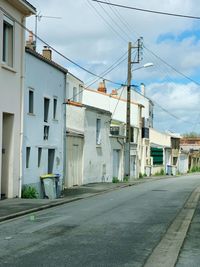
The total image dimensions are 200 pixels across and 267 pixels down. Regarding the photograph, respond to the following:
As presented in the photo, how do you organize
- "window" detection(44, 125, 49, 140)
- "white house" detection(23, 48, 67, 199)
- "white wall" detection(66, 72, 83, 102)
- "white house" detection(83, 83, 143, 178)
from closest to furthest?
1. "white house" detection(23, 48, 67, 199)
2. "window" detection(44, 125, 49, 140)
3. "white wall" detection(66, 72, 83, 102)
4. "white house" detection(83, 83, 143, 178)

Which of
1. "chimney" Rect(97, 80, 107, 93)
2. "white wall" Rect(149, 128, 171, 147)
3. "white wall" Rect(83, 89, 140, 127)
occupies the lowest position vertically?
"white wall" Rect(149, 128, 171, 147)

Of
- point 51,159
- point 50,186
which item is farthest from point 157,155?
point 50,186

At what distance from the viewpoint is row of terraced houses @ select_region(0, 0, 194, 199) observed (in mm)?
20453

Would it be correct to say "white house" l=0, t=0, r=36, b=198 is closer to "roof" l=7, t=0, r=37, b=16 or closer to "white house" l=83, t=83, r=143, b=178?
"roof" l=7, t=0, r=37, b=16

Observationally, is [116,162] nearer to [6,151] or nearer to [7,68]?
[6,151]

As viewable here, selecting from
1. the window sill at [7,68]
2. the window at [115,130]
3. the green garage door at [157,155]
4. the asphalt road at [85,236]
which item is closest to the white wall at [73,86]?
the window at [115,130]

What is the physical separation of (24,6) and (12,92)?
10.8ft

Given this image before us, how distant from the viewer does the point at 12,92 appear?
20344 millimetres

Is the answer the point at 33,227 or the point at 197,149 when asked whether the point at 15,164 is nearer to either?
the point at 33,227

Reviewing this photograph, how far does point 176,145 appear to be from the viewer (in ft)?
257

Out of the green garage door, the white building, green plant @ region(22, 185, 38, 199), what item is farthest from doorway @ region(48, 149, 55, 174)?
the green garage door

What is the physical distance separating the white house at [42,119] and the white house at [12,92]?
0.99 m

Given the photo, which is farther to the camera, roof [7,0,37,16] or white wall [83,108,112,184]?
white wall [83,108,112,184]

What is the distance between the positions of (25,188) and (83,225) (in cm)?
947
